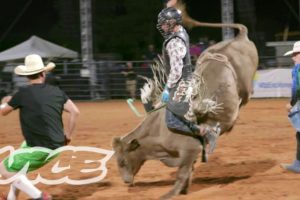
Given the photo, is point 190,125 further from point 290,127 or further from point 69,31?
point 69,31

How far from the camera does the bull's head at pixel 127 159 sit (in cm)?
705

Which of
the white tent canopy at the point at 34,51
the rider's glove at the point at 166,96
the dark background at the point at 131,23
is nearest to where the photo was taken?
the rider's glove at the point at 166,96

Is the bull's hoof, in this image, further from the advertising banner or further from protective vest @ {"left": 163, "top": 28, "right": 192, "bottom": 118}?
the advertising banner

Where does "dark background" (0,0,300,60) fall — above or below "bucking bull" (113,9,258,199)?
below

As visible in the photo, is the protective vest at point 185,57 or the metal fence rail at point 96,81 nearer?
the protective vest at point 185,57

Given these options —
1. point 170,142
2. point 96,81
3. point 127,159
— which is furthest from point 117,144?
point 96,81

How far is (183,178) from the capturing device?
22.1 ft

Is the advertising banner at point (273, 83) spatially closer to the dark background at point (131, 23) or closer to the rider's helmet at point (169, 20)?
the rider's helmet at point (169, 20)

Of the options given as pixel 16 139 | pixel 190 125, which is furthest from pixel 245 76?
pixel 16 139

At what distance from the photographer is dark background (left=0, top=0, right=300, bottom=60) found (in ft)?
112

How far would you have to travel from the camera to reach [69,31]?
3566cm

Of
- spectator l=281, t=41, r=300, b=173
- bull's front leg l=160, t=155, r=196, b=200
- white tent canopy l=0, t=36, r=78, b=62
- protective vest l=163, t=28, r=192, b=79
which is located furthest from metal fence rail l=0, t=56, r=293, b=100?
bull's front leg l=160, t=155, r=196, b=200

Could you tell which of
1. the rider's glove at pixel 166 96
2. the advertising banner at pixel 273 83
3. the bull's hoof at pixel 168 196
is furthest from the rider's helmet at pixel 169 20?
the advertising banner at pixel 273 83

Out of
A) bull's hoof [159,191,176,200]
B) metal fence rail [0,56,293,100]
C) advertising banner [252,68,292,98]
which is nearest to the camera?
bull's hoof [159,191,176,200]
